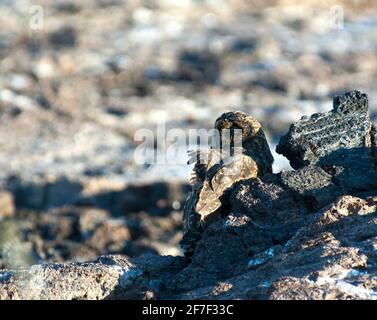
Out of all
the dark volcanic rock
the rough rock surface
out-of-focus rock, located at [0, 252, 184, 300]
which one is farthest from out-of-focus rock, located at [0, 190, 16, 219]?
out-of-focus rock, located at [0, 252, 184, 300]

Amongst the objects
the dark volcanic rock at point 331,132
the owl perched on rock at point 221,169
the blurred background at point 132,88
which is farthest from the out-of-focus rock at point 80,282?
the blurred background at point 132,88

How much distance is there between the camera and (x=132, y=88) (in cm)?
3228

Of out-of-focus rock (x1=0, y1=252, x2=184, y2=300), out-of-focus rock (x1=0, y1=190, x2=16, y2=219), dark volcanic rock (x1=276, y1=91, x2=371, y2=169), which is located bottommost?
out-of-focus rock (x1=0, y1=252, x2=184, y2=300)

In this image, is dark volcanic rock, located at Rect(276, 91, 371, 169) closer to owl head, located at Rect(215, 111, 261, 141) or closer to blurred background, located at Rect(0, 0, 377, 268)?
owl head, located at Rect(215, 111, 261, 141)

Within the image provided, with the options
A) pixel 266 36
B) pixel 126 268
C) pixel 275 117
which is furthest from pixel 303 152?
pixel 266 36

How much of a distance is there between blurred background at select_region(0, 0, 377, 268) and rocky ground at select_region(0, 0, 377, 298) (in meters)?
0.06

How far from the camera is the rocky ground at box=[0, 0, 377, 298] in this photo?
7.86 m

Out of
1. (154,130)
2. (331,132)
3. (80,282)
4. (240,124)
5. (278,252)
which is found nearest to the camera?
(80,282)

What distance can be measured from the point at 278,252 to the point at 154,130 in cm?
2054

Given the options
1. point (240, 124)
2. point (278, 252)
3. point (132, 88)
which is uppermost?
point (132, 88)

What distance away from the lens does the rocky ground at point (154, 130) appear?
786 centimetres

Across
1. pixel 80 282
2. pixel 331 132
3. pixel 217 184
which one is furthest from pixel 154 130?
pixel 80 282

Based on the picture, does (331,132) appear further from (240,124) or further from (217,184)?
(217,184)
